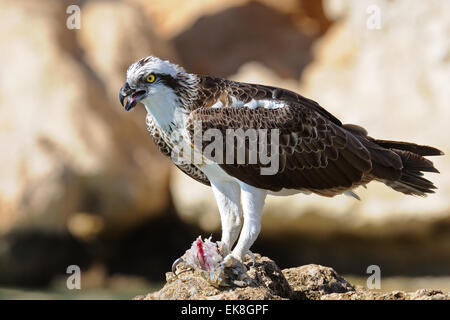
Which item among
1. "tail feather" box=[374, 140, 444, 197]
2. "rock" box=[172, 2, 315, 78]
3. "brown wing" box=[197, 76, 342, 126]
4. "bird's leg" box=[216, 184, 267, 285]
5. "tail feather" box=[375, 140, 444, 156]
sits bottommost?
"bird's leg" box=[216, 184, 267, 285]

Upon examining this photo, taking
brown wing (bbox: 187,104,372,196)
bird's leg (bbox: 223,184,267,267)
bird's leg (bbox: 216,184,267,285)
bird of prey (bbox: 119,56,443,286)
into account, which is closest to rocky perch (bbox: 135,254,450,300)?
bird's leg (bbox: 216,184,267,285)

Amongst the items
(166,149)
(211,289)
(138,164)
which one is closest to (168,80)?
(166,149)

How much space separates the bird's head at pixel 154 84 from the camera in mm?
7184

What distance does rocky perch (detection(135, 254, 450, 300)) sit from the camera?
6.61 metres

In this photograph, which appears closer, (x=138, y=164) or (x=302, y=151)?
(x=302, y=151)

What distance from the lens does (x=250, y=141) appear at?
7.52 meters

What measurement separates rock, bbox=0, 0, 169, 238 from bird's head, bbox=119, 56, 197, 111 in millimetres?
10045

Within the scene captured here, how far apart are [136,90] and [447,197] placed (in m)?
10.9

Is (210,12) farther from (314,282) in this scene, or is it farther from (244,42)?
(314,282)

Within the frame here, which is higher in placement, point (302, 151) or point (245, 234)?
point (302, 151)

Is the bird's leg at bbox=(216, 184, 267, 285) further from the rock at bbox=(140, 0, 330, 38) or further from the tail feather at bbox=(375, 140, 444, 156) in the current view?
the rock at bbox=(140, 0, 330, 38)

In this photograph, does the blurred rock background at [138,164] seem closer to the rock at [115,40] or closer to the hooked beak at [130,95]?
the rock at [115,40]

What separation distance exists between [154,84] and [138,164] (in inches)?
453

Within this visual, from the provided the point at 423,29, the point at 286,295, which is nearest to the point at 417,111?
the point at 423,29
